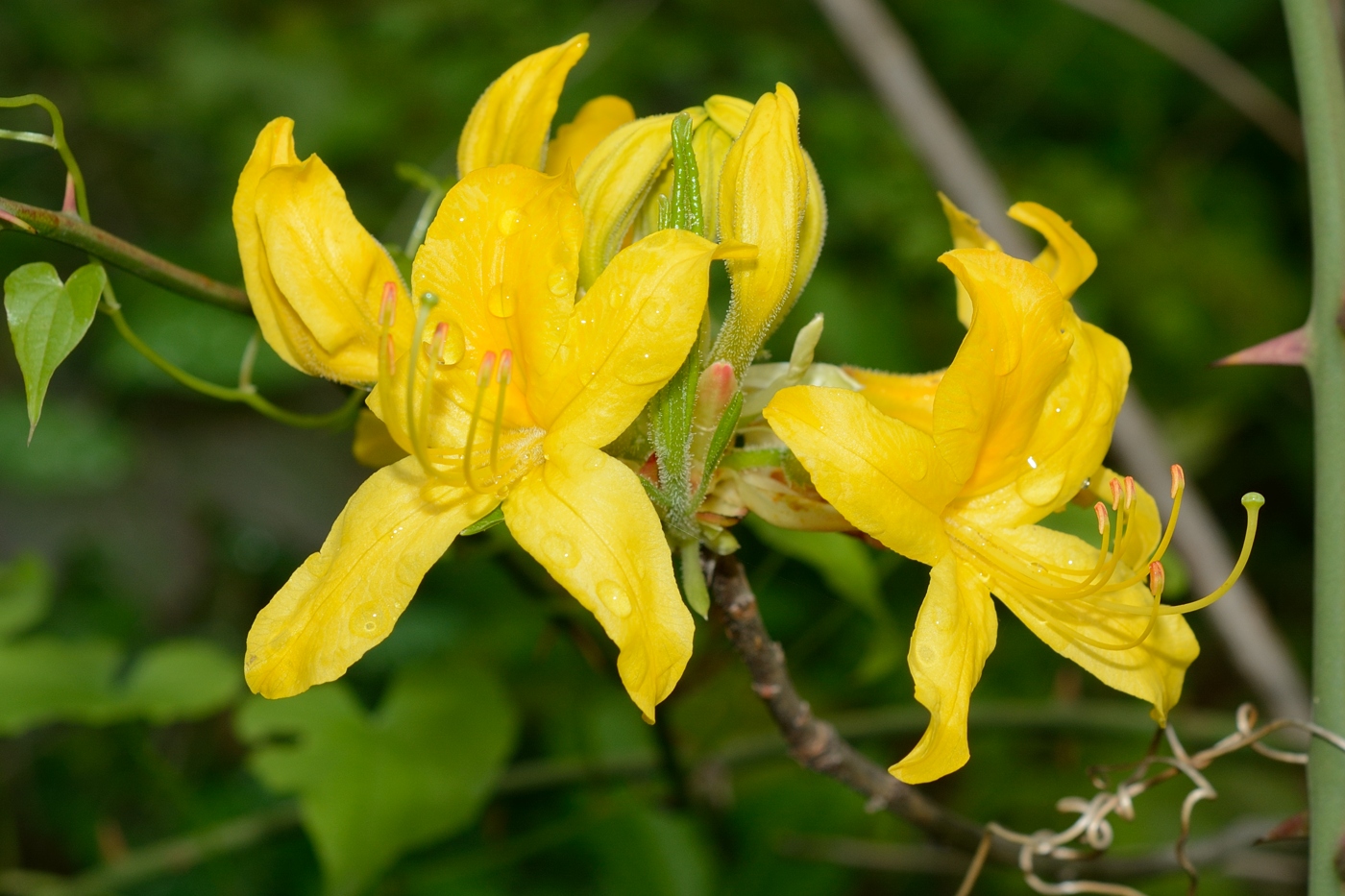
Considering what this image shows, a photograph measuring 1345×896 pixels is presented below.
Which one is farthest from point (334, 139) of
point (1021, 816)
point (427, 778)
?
point (1021, 816)

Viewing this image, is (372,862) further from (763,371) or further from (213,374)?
(213,374)

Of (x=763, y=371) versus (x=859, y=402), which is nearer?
(x=859, y=402)

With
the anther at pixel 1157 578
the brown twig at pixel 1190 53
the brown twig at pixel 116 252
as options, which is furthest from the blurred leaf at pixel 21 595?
the brown twig at pixel 1190 53

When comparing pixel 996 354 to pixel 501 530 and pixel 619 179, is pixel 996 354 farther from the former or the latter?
pixel 501 530

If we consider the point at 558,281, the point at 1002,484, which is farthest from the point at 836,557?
the point at 558,281

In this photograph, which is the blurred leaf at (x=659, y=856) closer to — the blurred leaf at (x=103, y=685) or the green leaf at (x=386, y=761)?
the green leaf at (x=386, y=761)

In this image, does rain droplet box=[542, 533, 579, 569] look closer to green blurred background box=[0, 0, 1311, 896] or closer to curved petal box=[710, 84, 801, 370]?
curved petal box=[710, 84, 801, 370]
